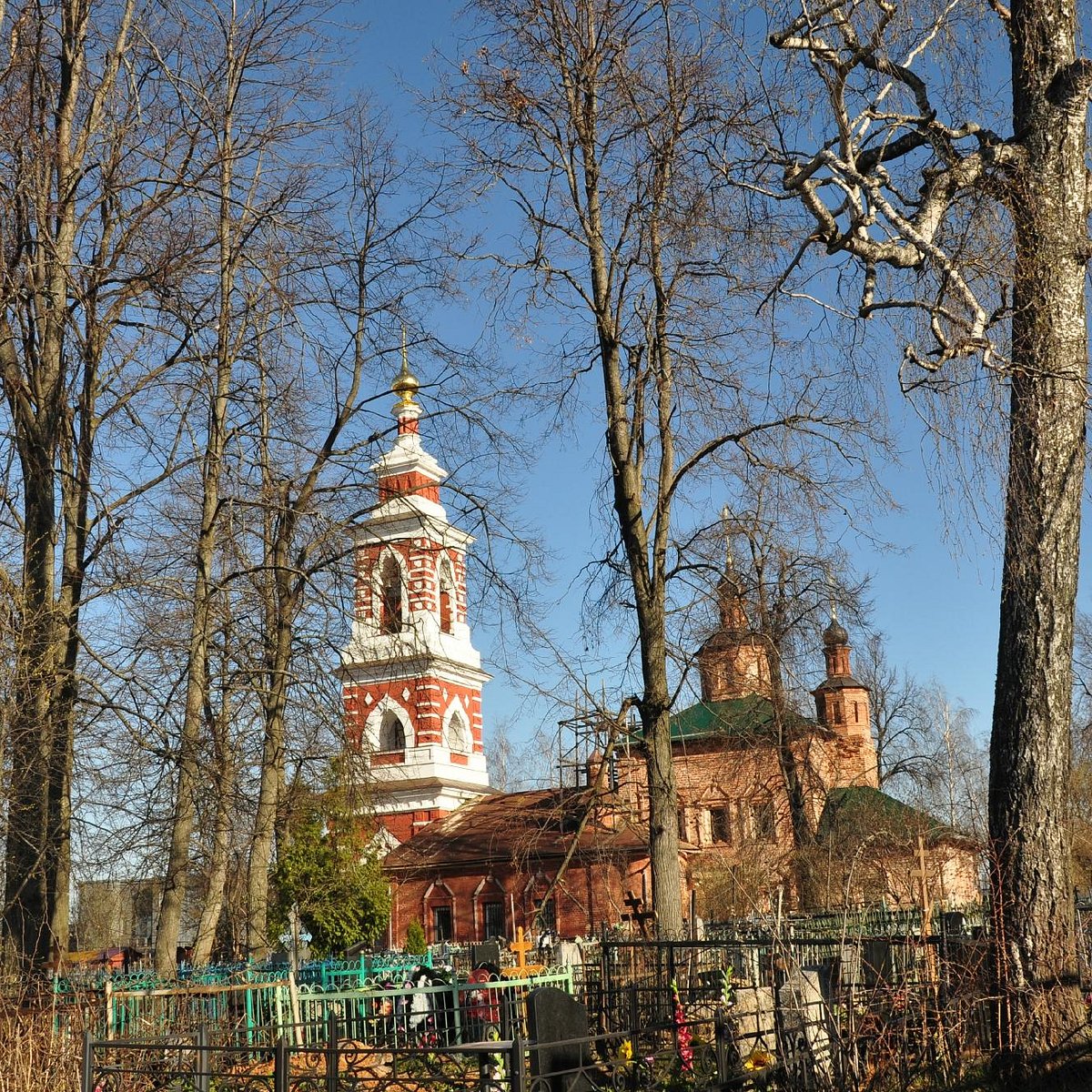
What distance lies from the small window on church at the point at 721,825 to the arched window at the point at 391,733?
10.9 m

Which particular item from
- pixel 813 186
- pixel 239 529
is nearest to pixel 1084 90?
pixel 813 186

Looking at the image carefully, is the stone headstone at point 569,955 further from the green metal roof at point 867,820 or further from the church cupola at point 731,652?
the green metal roof at point 867,820

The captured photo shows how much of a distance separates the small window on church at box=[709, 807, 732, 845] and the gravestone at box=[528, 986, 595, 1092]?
26604 mm

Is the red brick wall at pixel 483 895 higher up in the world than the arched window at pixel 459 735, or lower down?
lower down

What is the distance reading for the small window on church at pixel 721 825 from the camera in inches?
1402

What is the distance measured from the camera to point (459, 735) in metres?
45.5

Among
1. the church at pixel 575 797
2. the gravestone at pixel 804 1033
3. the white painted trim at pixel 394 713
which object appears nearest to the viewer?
the gravestone at pixel 804 1033

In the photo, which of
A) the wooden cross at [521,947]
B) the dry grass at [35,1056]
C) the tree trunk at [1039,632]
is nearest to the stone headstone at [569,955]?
the wooden cross at [521,947]

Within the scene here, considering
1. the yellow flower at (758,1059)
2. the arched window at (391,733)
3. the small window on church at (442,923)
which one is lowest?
the small window on church at (442,923)

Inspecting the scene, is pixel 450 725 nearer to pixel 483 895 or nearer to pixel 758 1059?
pixel 483 895

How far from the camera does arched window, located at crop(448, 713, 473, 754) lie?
1773 inches

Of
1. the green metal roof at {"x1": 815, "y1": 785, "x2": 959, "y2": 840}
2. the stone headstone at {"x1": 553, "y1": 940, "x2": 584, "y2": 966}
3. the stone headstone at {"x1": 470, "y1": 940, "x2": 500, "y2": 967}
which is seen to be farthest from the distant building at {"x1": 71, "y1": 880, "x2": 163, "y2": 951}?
the green metal roof at {"x1": 815, "y1": 785, "x2": 959, "y2": 840}

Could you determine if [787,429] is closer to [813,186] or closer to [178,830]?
[813,186]

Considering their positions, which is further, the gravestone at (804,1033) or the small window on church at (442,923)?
the small window on church at (442,923)
